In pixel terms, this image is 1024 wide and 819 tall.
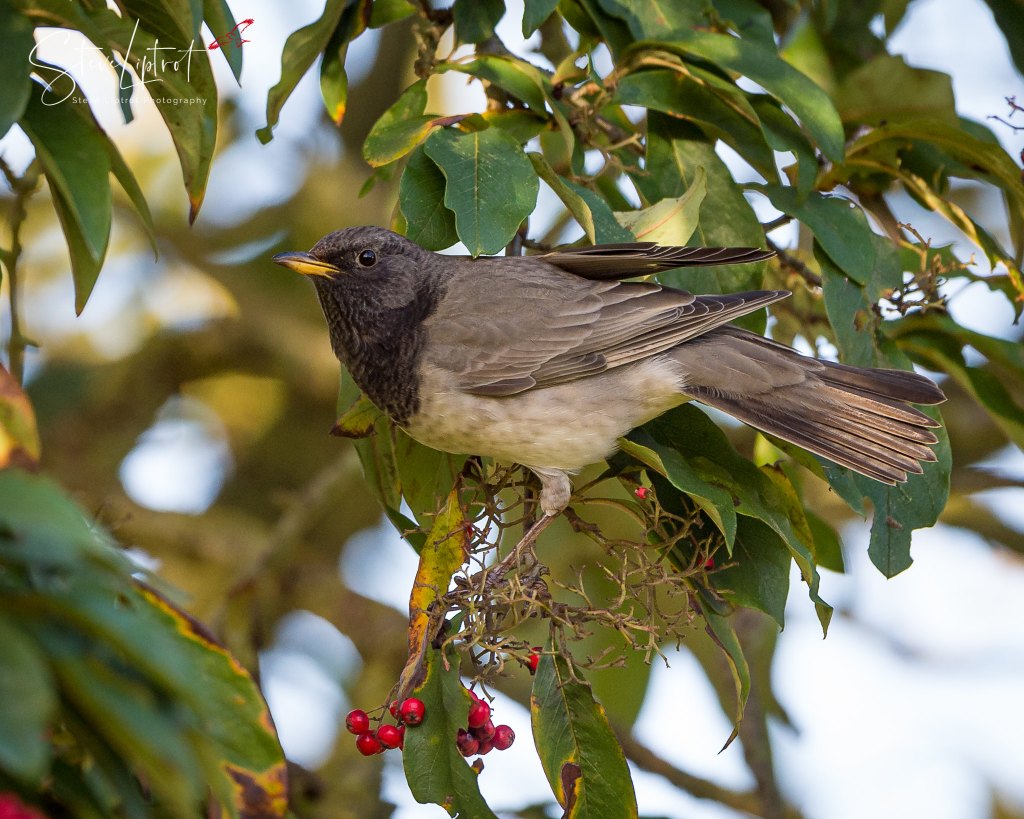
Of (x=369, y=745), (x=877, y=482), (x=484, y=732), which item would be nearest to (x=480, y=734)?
(x=484, y=732)

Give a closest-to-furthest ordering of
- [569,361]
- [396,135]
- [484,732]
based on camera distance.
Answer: [484,732] < [396,135] < [569,361]

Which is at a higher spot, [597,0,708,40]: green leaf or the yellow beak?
[597,0,708,40]: green leaf

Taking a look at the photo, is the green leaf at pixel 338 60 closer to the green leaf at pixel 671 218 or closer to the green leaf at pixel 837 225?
the green leaf at pixel 671 218

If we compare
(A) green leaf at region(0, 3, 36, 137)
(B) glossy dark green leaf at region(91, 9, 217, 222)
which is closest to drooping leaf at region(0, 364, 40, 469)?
(A) green leaf at region(0, 3, 36, 137)

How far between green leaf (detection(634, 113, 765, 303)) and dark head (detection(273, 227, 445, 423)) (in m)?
0.80

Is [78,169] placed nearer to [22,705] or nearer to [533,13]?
[533,13]

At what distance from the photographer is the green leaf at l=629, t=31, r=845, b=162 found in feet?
10.8

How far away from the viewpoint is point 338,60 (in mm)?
3623

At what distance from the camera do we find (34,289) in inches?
249

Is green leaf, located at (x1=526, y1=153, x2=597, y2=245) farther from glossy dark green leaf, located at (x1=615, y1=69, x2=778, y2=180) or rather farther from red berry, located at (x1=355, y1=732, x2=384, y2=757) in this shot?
red berry, located at (x1=355, y1=732, x2=384, y2=757)

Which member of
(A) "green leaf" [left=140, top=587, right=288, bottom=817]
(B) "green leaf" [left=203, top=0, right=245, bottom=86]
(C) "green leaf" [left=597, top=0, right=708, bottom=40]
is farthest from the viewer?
(C) "green leaf" [left=597, top=0, right=708, bottom=40]

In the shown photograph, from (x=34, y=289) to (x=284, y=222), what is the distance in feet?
4.65

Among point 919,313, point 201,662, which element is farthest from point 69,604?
point 919,313

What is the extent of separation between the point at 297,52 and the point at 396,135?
0.44 meters
